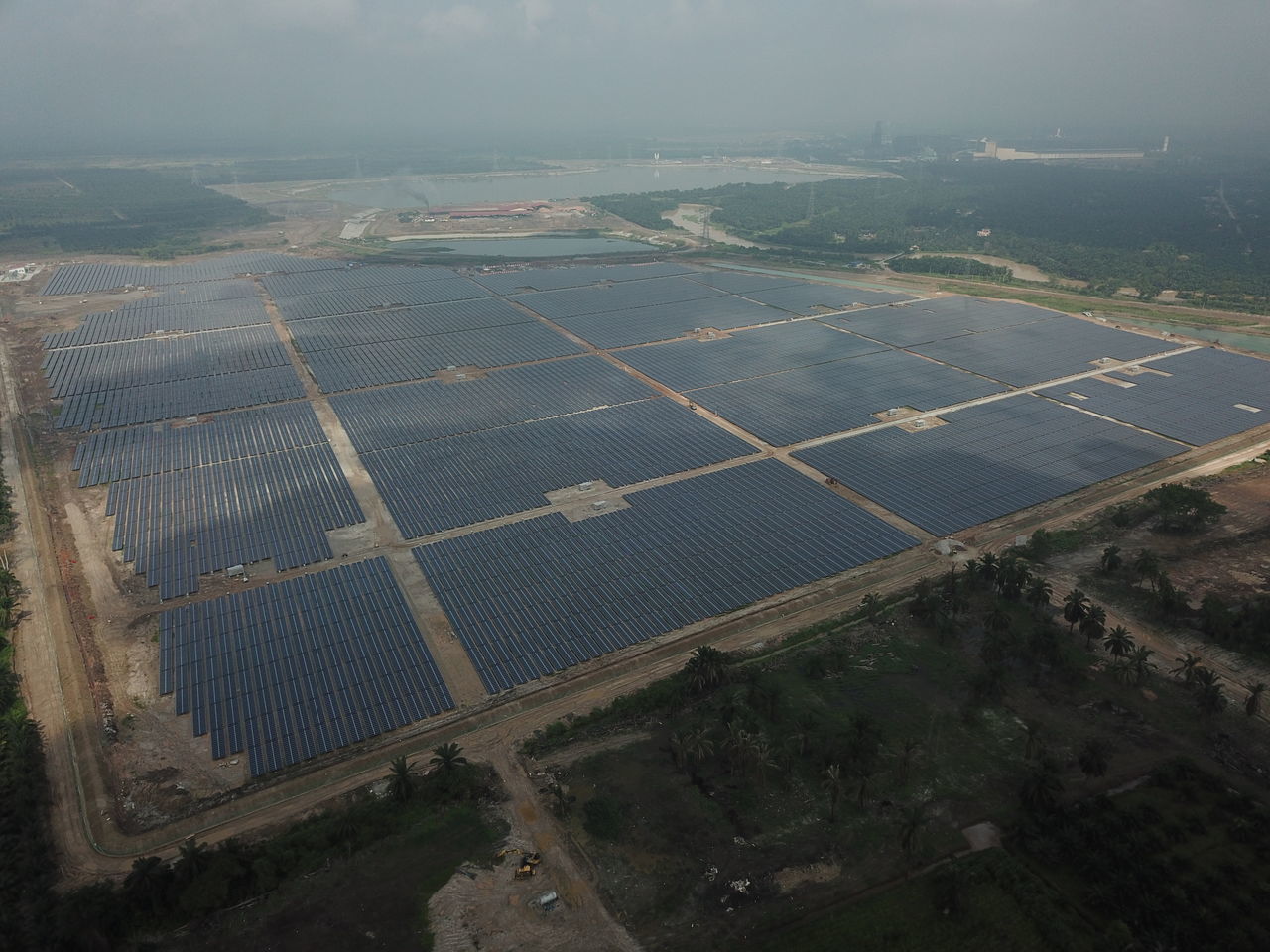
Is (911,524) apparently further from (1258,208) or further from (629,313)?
(1258,208)

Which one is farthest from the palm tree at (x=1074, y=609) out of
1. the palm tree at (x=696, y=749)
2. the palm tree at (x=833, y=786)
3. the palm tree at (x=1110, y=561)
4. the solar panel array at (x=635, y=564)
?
the palm tree at (x=696, y=749)

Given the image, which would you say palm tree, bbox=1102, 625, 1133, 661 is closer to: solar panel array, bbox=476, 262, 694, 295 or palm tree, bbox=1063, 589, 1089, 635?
palm tree, bbox=1063, 589, 1089, 635

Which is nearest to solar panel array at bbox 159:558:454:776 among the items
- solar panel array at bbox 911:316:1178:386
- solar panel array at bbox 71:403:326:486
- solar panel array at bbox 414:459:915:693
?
solar panel array at bbox 414:459:915:693

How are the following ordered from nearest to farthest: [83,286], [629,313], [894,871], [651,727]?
[894,871]
[651,727]
[629,313]
[83,286]

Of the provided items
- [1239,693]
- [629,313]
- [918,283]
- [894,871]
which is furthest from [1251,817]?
[918,283]

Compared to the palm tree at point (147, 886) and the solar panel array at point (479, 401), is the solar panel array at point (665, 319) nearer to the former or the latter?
the solar panel array at point (479, 401)

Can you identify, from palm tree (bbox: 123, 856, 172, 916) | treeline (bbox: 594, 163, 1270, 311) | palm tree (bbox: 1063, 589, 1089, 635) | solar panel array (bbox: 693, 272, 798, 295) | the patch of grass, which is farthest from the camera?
treeline (bbox: 594, 163, 1270, 311)

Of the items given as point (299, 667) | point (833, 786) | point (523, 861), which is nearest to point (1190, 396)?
point (833, 786)
